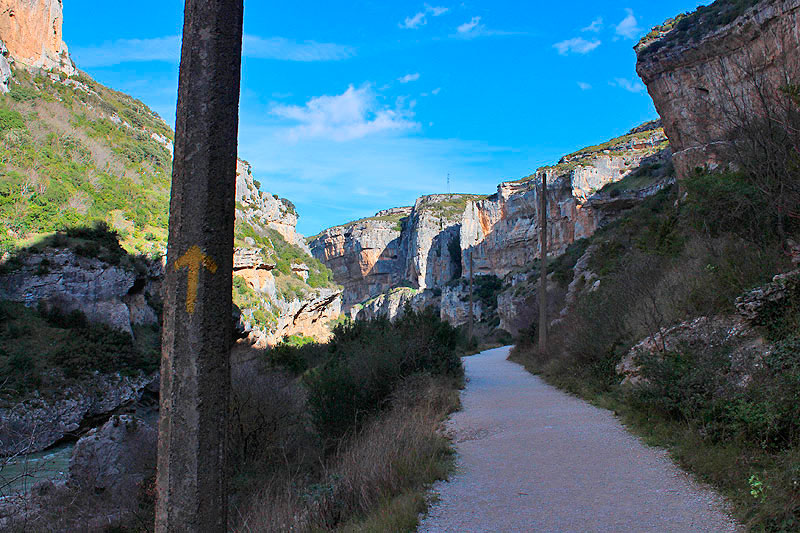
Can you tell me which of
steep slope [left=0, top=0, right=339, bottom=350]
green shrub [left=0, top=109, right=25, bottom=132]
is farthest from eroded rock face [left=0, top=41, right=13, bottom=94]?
green shrub [left=0, top=109, right=25, bottom=132]

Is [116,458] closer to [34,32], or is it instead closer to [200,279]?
[200,279]

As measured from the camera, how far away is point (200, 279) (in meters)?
1.70

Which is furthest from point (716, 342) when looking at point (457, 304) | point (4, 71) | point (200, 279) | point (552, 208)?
point (457, 304)

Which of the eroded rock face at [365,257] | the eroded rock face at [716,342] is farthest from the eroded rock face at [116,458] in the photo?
the eroded rock face at [365,257]

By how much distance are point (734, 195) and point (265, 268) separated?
41836mm

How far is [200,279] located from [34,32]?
56264 millimetres

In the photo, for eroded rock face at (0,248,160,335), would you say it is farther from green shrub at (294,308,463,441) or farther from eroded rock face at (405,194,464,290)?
eroded rock face at (405,194,464,290)

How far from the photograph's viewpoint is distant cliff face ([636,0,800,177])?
1731 centimetres

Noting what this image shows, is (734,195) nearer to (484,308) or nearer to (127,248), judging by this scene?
(127,248)

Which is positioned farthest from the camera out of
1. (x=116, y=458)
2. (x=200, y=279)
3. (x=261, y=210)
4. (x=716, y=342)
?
(x=261, y=210)

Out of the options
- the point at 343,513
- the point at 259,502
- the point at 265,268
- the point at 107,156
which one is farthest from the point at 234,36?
the point at 107,156

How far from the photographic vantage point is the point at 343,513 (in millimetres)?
3883

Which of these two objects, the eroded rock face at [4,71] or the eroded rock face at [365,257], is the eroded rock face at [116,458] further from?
the eroded rock face at [365,257]

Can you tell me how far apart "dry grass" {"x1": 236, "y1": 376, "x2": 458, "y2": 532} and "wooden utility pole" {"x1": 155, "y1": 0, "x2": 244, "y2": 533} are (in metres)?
2.18
